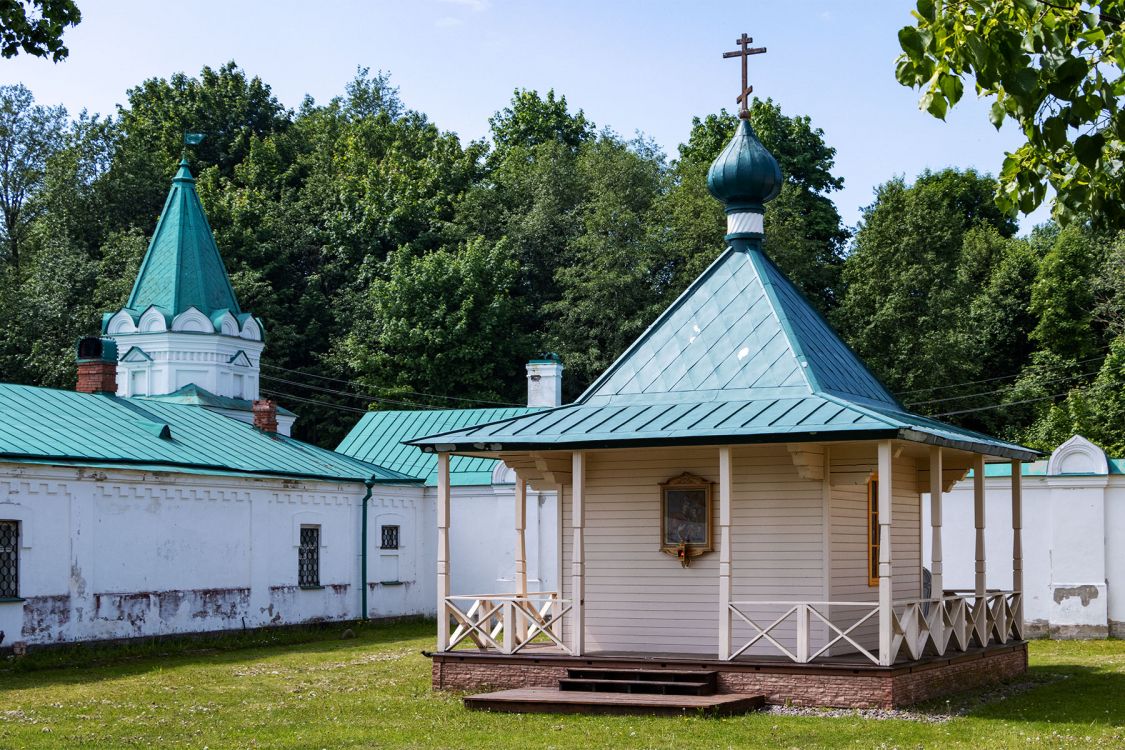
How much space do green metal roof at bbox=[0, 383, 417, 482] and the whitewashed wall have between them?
35.3 ft

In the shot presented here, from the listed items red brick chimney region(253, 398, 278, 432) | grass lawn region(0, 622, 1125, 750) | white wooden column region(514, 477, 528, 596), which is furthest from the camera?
red brick chimney region(253, 398, 278, 432)

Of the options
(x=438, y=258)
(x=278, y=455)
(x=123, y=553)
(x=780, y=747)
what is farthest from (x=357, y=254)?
(x=780, y=747)

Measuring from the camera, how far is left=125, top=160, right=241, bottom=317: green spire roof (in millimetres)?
29922

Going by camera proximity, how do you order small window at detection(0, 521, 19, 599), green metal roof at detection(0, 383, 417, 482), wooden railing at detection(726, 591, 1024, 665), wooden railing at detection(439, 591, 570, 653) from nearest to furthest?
1. wooden railing at detection(726, 591, 1024, 665)
2. wooden railing at detection(439, 591, 570, 653)
3. small window at detection(0, 521, 19, 599)
4. green metal roof at detection(0, 383, 417, 482)

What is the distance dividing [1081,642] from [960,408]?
1892cm

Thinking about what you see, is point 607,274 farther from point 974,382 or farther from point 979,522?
point 979,522

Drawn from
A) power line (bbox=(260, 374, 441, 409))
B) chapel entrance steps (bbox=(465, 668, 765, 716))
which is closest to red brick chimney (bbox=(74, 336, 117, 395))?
chapel entrance steps (bbox=(465, 668, 765, 716))

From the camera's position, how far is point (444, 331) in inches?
1624

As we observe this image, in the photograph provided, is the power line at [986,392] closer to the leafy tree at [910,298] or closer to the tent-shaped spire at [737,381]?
the leafy tree at [910,298]

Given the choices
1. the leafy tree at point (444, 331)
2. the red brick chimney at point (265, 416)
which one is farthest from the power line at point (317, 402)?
the red brick chimney at point (265, 416)

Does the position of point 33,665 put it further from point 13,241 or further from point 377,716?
point 13,241

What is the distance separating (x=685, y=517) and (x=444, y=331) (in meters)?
25.6

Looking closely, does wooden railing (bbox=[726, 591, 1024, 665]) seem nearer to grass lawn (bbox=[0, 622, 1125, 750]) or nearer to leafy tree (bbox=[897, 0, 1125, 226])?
grass lawn (bbox=[0, 622, 1125, 750])

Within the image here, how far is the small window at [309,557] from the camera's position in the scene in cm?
2523
